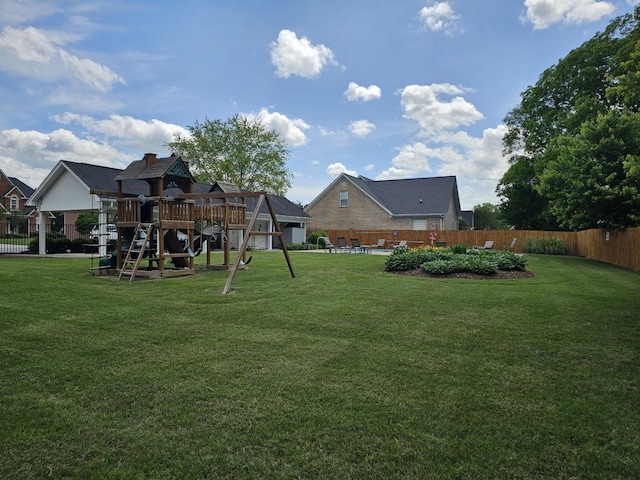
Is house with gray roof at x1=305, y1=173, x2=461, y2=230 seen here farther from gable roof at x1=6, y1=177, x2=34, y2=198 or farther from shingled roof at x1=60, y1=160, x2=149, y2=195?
gable roof at x1=6, y1=177, x2=34, y2=198

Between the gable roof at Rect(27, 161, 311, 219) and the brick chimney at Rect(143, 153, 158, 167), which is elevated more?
the gable roof at Rect(27, 161, 311, 219)

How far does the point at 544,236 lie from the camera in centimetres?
2812

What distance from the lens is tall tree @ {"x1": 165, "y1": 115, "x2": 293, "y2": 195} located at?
132 feet

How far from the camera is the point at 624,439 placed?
2.87m

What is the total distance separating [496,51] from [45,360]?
18953 millimetres

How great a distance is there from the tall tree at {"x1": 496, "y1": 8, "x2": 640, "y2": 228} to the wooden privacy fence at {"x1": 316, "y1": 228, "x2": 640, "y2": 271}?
37.7 inches

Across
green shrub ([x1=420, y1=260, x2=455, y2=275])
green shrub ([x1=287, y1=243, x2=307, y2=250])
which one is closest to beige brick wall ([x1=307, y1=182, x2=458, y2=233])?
green shrub ([x1=287, y1=243, x2=307, y2=250])

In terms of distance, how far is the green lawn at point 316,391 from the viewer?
2.59 m

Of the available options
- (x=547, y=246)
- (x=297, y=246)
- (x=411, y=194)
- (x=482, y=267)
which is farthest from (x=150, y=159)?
(x=411, y=194)

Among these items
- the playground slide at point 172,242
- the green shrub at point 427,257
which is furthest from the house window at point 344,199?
the playground slide at point 172,242

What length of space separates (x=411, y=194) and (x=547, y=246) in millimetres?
13007

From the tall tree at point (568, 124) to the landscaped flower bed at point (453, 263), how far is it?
5.45 meters

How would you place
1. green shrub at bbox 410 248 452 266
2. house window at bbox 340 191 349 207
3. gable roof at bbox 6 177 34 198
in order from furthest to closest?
gable roof at bbox 6 177 34 198, house window at bbox 340 191 349 207, green shrub at bbox 410 248 452 266

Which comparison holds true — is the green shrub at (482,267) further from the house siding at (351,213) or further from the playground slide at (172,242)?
the house siding at (351,213)
